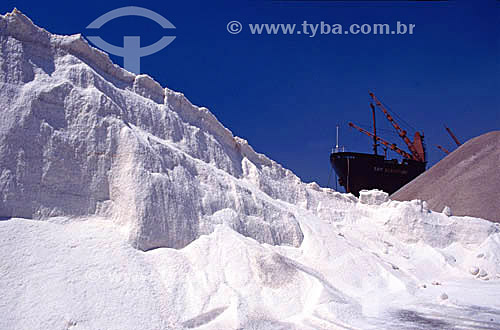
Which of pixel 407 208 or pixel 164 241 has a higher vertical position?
pixel 407 208

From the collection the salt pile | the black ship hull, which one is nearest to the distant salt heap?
the black ship hull

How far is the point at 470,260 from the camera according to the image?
576 inches

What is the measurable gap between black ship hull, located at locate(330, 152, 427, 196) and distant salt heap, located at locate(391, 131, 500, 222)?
4969mm

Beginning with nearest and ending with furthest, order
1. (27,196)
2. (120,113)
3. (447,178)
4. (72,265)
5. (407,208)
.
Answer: (72,265) < (27,196) < (120,113) < (407,208) < (447,178)

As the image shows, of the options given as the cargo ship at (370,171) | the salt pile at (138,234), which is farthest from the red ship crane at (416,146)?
the salt pile at (138,234)

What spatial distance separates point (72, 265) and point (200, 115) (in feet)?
22.6

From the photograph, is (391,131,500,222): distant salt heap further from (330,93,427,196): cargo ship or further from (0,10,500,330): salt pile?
(0,10,500,330): salt pile

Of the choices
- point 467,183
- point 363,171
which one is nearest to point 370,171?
point 363,171

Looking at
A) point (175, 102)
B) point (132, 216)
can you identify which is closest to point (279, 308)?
point (132, 216)

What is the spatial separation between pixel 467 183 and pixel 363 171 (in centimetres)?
1131

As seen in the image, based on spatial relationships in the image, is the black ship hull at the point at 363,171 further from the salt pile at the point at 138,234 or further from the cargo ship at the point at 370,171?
the salt pile at the point at 138,234

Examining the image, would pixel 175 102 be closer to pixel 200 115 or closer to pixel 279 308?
pixel 200 115

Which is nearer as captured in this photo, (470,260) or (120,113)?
(120,113)

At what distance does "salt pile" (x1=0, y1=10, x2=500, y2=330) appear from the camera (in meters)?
6.14
